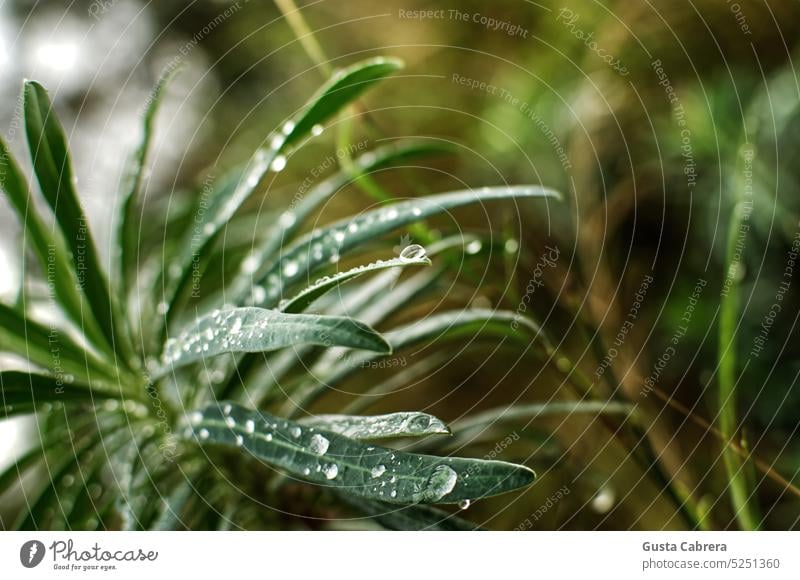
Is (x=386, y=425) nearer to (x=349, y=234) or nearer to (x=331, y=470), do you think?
(x=331, y=470)

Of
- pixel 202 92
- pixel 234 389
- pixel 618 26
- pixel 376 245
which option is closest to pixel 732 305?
pixel 376 245

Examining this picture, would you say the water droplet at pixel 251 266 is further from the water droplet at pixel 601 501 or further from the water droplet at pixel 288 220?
the water droplet at pixel 601 501

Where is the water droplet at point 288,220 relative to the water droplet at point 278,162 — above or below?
below

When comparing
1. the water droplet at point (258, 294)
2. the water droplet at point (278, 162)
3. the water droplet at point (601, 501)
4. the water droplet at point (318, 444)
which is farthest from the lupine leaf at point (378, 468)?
the water droplet at point (601, 501)

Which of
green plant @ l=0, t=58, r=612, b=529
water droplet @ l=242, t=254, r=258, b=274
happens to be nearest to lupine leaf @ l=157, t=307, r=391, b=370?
green plant @ l=0, t=58, r=612, b=529

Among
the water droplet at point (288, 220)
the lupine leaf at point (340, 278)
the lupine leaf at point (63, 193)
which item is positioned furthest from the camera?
the water droplet at point (288, 220)

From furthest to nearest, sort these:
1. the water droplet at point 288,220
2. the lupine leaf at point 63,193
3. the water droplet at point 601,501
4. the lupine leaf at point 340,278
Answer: the water droplet at point 601,501 < the water droplet at point 288,220 < the lupine leaf at point 63,193 < the lupine leaf at point 340,278

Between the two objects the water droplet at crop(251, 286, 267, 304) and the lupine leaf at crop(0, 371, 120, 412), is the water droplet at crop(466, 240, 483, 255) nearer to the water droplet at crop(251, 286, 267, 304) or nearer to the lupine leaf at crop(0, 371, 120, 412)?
the water droplet at crop(251, 286, 267, 304)
